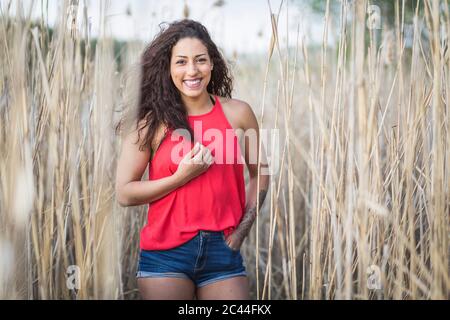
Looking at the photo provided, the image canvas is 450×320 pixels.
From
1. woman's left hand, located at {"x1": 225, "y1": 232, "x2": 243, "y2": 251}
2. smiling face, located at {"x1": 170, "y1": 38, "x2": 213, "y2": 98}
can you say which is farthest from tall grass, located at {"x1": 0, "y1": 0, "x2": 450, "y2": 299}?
smiling face, located at {"x1": 170, "y1": 38, "x2": 213, "y2": 98}

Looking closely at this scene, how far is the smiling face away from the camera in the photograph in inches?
47.2

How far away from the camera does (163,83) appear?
1.26 meters

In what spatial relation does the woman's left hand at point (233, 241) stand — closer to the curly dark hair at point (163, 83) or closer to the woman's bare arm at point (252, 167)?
the woman's bare arm at point (252, 167)

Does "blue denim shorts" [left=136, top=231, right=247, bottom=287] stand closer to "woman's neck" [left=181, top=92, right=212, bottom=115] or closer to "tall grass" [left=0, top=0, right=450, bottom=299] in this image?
"tall grass" [left=0, top=0, right=450, bottom=299]

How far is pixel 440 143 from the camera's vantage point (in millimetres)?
1123

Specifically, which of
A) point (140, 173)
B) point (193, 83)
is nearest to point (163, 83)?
point (193, 83)

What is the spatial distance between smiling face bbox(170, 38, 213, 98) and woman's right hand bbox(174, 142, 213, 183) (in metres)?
0.14

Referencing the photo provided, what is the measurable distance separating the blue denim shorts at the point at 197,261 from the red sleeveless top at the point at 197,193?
2 cm

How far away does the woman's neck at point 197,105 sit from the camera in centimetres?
124

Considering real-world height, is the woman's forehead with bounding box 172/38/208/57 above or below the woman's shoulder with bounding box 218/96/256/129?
above

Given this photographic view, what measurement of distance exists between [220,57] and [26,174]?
1.80 ft

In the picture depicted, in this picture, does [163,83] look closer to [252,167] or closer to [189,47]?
[189,47]

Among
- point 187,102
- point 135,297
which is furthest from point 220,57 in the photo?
point 135,297
